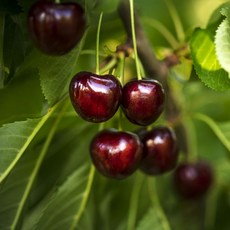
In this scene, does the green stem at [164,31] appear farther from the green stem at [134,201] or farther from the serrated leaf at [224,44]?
the serrated leaf at [224,44]

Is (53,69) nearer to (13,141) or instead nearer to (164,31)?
(13,141)

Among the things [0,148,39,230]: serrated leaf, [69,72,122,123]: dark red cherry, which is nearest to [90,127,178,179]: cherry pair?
[69,72,122,123]: dark red cherry

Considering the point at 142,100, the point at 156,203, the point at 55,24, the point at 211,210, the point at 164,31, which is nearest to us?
the point at 55,24

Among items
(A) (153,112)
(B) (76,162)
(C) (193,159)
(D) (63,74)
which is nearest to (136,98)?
(A) (153,112)

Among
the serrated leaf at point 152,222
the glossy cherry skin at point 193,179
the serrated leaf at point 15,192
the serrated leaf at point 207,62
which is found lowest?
the serrated leaf at point 152,222

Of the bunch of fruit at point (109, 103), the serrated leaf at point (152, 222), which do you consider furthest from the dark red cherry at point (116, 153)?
the serrated leaf at point (152, 222)

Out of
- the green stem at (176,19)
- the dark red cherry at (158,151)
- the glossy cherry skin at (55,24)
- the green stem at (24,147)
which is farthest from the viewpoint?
the green stem at (176,19)

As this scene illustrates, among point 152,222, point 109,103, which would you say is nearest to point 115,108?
point 109,103
